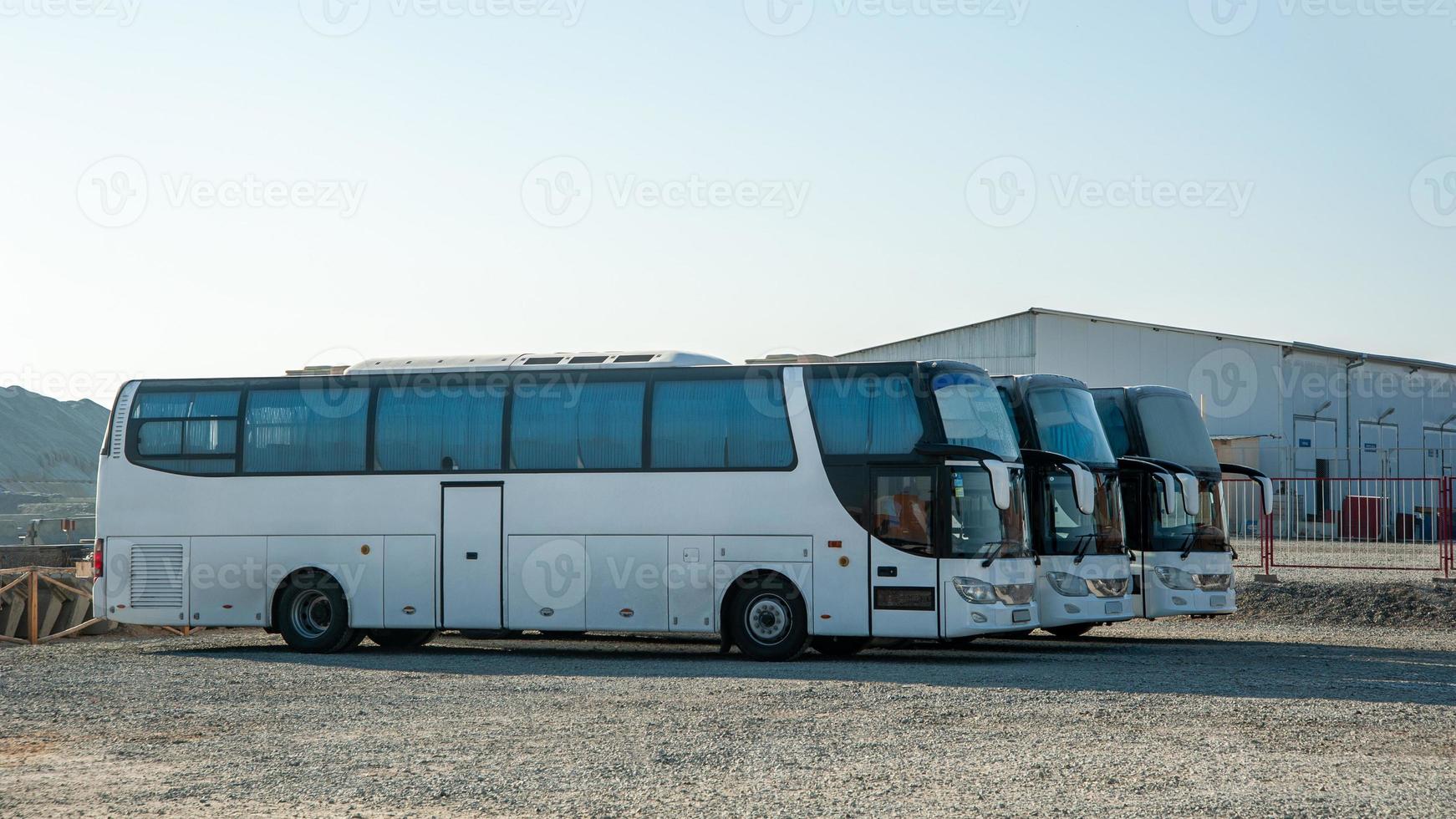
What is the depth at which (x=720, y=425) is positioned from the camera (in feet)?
53.1

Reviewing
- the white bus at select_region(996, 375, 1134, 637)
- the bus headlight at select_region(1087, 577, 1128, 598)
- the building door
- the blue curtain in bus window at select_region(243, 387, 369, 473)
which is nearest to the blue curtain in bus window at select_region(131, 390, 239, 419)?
the blue curtain in bus window at select_region(243, 387, 369, 473)

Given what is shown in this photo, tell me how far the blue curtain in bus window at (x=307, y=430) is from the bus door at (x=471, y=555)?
128 centimetres

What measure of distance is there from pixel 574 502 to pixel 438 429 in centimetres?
189

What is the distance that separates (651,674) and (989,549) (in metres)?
3.75

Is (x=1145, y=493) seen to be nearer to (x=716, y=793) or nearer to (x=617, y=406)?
(x=617, y=406)

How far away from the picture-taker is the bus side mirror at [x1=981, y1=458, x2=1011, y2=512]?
578 inches

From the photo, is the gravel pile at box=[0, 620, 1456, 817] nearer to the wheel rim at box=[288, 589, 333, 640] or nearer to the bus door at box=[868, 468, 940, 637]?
the bus door at box=[868, 468, 940, 637]

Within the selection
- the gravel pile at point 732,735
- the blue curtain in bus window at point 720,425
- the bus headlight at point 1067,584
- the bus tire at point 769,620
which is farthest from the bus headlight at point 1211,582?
the blue curtain in bus window at point 720,425

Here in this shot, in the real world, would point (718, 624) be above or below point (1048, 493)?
below

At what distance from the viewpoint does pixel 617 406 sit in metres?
16.5

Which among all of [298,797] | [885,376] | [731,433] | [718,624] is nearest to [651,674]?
[718,624]

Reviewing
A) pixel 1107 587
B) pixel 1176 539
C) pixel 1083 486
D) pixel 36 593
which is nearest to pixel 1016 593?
pixel 1083 486

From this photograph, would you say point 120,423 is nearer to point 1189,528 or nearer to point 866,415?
point 866,415

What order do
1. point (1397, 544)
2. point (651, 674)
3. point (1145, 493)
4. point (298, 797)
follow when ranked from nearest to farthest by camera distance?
point (298, 797)
point (651, 674)
point (1145, 493)
point (1397, 544)
